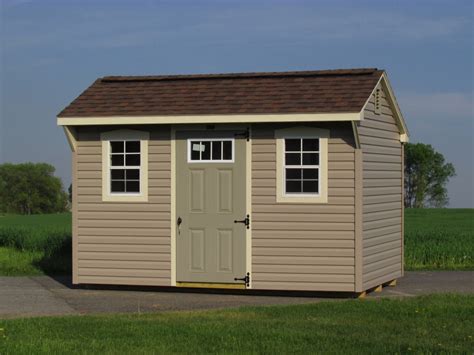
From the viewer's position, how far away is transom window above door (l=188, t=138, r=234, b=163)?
1603cm

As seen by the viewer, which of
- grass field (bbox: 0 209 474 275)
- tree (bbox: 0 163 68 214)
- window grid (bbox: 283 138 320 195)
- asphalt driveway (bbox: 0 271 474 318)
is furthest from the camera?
tree (bbox: 0 163 68 214)

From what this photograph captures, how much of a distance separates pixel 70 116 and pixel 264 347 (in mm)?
7001

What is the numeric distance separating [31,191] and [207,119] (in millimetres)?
74796

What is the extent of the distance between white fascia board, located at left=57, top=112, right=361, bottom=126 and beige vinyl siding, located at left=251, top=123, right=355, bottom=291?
36cm

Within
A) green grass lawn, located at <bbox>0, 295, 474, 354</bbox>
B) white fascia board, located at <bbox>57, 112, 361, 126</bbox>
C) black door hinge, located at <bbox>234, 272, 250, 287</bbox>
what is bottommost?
green grass lawn, located at <bbox>0, 295, 474, 354</bbox>

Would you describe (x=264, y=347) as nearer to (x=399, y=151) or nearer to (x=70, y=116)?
(x=70, y=116)

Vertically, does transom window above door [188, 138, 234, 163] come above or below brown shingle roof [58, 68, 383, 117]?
below

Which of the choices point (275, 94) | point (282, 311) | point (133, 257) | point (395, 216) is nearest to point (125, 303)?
point (133, 257)

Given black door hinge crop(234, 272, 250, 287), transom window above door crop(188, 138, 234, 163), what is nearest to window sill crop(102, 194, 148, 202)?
transom window above door crop(188, 138, 234, 163)

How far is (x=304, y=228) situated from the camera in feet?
51.5

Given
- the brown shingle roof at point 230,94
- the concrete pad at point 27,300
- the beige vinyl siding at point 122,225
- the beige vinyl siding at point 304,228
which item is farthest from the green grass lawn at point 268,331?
the brown shingle roof at point 230,94

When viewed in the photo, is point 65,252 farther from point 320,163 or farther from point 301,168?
point 320,163

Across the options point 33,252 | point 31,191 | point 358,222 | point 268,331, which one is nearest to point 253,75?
point 358,222

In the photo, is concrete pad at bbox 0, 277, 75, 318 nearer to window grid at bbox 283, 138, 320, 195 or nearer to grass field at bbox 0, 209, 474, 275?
grass field at bbox 0, 209, 474, 275
